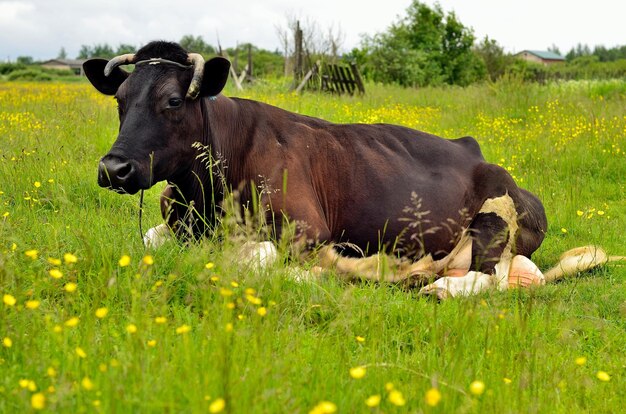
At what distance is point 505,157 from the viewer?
1043 centimetres

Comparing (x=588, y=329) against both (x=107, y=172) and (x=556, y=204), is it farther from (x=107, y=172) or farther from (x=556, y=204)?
(x=556, y=204)

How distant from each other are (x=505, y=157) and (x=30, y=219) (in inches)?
282

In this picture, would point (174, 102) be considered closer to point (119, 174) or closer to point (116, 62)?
point (116, 62)

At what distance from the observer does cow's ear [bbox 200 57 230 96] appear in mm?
5266

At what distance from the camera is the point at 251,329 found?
3.17 m

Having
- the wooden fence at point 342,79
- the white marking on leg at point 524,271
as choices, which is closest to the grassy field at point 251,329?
the white marking on leg at point 524,271

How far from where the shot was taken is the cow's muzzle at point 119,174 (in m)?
4.59

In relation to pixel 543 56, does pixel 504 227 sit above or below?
above

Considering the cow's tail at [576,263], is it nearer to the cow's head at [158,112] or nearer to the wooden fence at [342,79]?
the cow's head at [158,112]

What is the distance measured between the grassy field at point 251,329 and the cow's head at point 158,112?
1.36ft

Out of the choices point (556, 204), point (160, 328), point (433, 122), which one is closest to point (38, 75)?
point (433, 122)

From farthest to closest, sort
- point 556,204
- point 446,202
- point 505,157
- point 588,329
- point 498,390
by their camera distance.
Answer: point 505,157, point 556,204, point 446,202, point 588,329, point 498,390

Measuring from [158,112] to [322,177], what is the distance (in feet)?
4.78

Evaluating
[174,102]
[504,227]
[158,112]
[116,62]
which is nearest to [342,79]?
[504,227]
